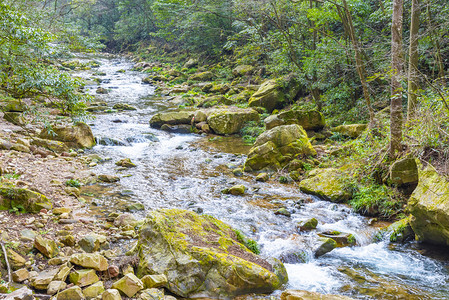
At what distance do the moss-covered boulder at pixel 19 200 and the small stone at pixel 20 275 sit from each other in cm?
168

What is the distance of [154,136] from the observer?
12.9 metres

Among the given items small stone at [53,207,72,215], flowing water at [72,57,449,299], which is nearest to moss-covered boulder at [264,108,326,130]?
flowing water at [72,57,449,299]

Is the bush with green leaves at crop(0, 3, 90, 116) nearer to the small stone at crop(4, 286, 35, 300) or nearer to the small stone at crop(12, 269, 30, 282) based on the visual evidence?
the small stone at crop(12, 269, 30, 282)

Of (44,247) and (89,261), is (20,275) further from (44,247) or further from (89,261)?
(89,261)

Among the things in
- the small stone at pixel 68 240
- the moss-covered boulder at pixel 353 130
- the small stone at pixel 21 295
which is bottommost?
the small stone at pixel 68 240

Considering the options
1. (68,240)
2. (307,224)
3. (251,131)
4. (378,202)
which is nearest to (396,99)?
(378,202)

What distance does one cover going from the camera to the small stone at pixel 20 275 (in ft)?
10.6

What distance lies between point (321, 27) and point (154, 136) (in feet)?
29.1

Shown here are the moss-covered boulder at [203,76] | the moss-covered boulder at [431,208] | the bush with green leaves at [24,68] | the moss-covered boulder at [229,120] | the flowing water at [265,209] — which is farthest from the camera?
the moss-covered boulder at [203,76]

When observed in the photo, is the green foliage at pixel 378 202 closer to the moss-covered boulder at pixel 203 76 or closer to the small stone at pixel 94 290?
the small stone at pixel 94 290

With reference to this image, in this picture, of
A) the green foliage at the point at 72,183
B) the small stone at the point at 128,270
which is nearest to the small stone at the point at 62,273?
the small stone at the point at 128,270

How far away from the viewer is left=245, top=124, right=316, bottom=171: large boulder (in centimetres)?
938

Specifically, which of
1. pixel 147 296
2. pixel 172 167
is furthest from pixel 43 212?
pixel 172 167

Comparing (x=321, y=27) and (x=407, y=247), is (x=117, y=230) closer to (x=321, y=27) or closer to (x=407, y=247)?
(x=407, y=247)
